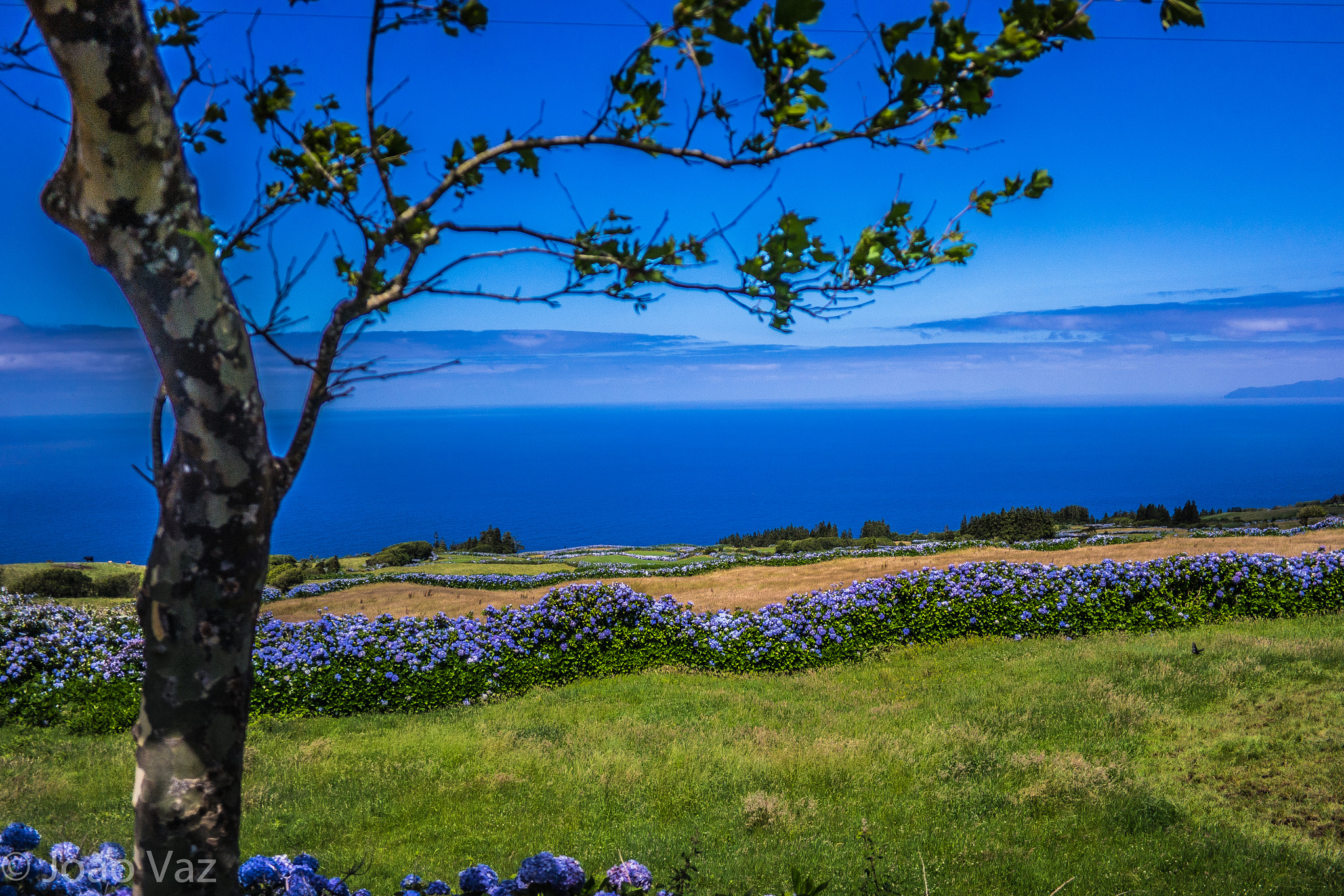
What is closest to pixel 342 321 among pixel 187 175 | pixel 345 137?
pixel 187 175

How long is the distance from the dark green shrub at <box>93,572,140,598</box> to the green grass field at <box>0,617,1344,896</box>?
650 inches

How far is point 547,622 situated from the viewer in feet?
38.9

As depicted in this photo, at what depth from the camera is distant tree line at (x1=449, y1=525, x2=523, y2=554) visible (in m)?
50.3

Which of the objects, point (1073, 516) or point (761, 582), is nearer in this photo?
point (761, 582)

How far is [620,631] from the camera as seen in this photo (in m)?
12.1

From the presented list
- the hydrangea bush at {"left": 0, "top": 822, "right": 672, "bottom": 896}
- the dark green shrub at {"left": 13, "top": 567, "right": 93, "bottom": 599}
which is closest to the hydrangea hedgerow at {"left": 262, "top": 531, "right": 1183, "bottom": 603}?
the dark green shrub at {"left": 13, "top": 567, "right": 93, "bottom": 599}

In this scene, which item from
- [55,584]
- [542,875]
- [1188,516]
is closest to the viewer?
[542,875]

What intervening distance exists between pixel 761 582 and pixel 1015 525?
20255 millimetres

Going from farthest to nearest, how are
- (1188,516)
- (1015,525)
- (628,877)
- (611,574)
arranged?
(1188,516) → (1015,525) → (611,574) → (628,877)

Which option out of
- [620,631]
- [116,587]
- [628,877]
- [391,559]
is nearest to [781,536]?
[391,559]

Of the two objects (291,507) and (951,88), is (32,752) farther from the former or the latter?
(291,507)

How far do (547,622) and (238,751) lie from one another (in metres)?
9.34

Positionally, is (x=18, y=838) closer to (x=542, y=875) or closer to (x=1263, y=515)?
(x=542, y=875)

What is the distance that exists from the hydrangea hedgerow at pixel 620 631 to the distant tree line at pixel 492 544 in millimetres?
36711
